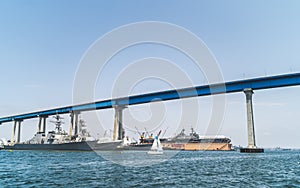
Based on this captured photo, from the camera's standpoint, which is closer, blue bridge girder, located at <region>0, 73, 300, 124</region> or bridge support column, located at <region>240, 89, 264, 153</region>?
blue bridge girder, located at <region>0, 73, 300, 124</region>

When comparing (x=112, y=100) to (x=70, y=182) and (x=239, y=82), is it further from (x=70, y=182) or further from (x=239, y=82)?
(x=70, y=182)

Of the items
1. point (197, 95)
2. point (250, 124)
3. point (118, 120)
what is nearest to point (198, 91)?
point (197, 95)

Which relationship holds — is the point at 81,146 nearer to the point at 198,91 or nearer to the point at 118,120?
the point at 118,120

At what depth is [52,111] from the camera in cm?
14575

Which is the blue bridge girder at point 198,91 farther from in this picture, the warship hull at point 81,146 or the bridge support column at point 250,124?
the warship hull at point 81,146

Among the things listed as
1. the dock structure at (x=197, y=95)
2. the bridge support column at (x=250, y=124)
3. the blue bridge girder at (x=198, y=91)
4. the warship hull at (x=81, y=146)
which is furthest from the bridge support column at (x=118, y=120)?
the bridge support column at (x=250, y=124)

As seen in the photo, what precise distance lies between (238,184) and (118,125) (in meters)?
112

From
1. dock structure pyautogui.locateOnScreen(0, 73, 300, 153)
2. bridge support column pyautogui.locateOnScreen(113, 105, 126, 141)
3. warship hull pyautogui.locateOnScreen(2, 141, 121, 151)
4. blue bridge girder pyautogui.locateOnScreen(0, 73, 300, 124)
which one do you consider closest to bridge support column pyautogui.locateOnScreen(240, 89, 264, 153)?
dock structure pyautogui.locateOnScreen(0, 73, 300, 153)

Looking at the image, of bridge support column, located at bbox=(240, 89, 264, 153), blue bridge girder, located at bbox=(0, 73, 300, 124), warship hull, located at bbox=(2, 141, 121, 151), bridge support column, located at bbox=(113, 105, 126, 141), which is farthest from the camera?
bridge support column, located at bbox=(113, 105, 126, 141)

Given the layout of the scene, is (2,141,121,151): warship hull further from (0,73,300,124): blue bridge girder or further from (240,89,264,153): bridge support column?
(240,89,264,153): bridge support column

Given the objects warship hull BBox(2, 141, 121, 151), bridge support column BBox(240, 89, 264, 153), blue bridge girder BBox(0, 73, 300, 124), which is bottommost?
warship hull BBox(2, 141, 121, 151)

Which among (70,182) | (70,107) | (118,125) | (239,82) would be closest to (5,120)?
(70,107)

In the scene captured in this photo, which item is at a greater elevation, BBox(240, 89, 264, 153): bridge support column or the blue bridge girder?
the blue bridge girder

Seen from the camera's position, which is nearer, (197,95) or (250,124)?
(250,124)
